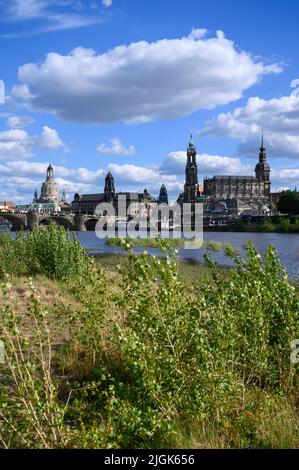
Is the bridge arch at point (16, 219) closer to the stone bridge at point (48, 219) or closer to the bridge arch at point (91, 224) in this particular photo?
the stone bridge at point (48, 219)

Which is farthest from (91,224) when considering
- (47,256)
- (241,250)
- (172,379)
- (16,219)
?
(172,379)

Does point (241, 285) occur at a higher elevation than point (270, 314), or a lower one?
higher

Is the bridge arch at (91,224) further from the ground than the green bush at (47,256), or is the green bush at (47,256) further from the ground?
the bridge arch at (91,224)

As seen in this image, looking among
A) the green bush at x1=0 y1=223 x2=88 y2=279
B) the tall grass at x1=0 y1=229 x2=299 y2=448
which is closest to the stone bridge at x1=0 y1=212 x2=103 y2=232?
the green bush at x1=0 y1=223 x2=88 y2=279

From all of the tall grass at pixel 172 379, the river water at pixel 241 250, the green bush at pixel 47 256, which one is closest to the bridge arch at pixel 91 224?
the river water at pixel 241 250

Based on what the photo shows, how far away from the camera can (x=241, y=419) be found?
18.0 ft

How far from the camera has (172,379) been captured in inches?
218

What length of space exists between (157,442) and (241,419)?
1045 mm

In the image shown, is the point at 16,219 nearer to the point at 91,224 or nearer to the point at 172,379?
the point at 91,224

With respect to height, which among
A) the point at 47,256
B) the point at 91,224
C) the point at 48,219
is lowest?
the point at 47,256

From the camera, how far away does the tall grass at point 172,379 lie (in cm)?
490

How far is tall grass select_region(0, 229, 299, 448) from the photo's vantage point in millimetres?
4902
